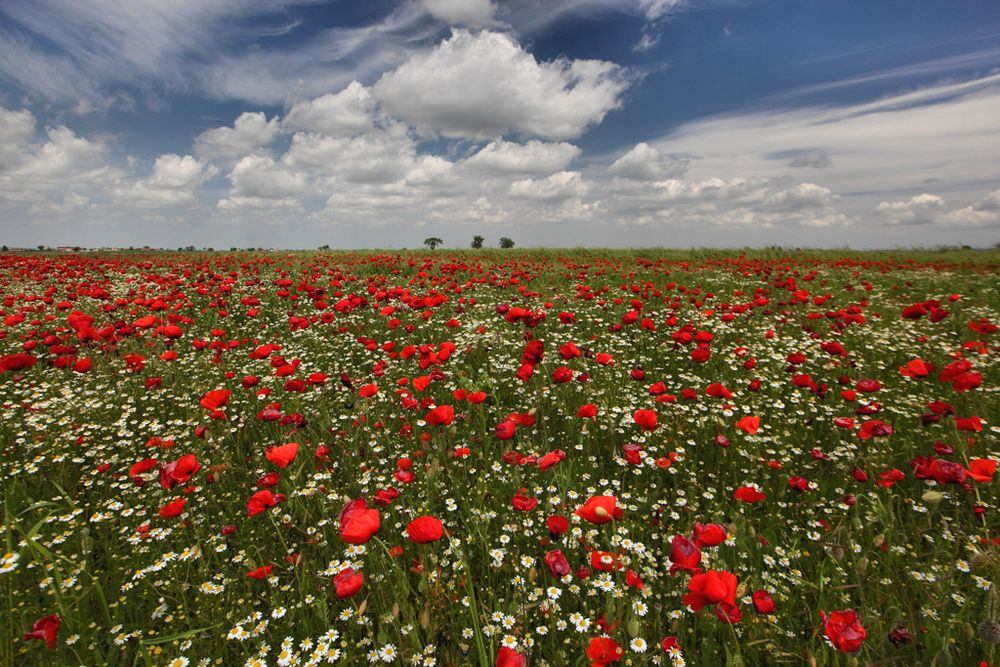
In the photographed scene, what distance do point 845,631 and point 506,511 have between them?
1.79 m

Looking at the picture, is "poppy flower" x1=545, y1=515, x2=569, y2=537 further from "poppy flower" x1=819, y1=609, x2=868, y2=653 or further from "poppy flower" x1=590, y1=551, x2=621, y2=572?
"poppy flower" x1=819, y1=609, x2=868, y2=653

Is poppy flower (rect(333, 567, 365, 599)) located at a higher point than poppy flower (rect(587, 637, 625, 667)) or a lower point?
higher

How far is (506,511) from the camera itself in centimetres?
283

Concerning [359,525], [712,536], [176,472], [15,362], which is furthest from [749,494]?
[15,362]

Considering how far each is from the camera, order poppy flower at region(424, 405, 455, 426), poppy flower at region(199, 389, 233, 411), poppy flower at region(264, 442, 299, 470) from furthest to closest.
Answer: poppy flower at region(199, 389, 233, 411) < poppy flower at region(424, 405, 455, 426) < poppy flower at region(264, 442, 299, 470)

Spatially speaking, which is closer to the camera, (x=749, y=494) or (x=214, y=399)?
(x=749, y=494)

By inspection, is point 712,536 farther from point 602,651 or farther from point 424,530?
point 424,530

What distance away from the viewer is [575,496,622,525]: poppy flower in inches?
67.9

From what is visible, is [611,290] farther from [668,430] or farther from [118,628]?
[118,628]

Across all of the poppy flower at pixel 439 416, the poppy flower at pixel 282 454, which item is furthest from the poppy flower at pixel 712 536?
the poppy flower at pixel 282 454

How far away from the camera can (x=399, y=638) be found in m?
1.92

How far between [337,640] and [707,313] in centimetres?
728

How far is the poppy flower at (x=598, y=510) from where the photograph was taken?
172cm

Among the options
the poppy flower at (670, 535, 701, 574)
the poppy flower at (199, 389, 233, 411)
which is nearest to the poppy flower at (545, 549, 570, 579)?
the poppy flower at (670, 535, 701, 574)
